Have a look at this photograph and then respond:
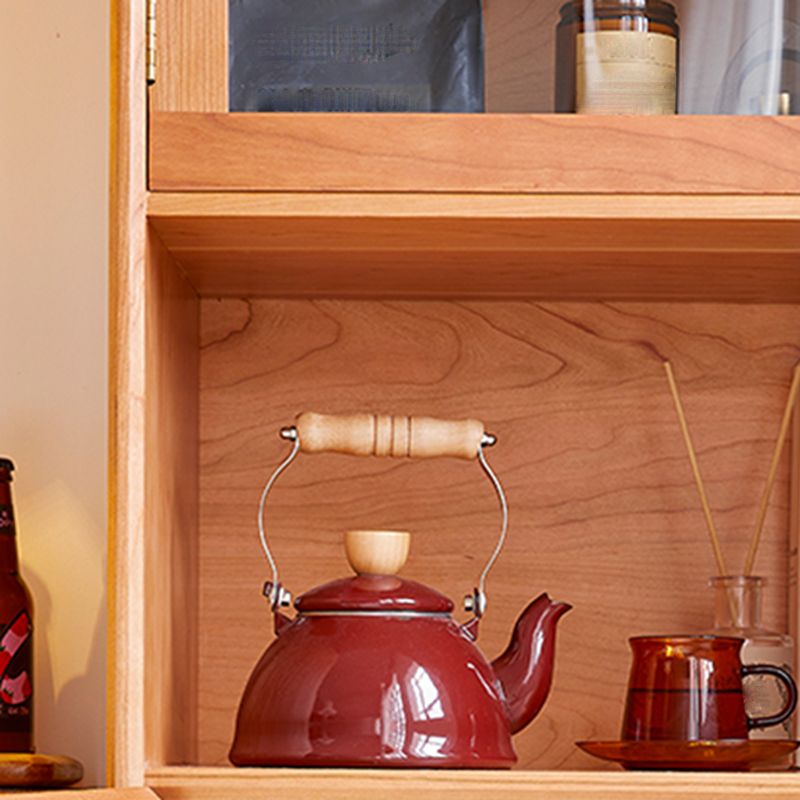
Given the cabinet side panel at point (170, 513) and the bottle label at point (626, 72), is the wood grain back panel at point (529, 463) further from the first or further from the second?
the bottle label at point (626, 72)

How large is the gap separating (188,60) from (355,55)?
0.38 feet

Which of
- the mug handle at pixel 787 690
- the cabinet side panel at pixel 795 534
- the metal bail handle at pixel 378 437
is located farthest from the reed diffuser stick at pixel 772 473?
the metal bail handle at pixel 378 437

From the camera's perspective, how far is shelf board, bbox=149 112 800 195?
0.99m

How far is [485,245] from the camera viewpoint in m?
1.09

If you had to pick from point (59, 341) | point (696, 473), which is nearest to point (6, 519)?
point (59, 341)

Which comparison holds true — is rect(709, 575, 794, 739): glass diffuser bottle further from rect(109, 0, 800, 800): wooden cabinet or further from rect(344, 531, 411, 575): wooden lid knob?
rect(344, 531, 411, 575): wooden lid knob

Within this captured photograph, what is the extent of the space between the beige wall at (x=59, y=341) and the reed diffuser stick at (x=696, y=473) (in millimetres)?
511

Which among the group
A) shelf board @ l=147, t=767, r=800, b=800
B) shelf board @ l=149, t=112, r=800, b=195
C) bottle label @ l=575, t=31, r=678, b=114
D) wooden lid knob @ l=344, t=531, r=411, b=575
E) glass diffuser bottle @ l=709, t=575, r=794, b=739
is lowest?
shelf board @ l=147, t=767, r=800, b=800

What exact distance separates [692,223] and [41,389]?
0.64 metres

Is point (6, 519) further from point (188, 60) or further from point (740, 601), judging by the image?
point (740, 601)

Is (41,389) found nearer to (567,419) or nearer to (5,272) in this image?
(5,272)

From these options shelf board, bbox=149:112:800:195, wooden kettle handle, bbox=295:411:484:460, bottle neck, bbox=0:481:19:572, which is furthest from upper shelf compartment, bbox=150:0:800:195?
bottle neck, bbox=0:481:19:572

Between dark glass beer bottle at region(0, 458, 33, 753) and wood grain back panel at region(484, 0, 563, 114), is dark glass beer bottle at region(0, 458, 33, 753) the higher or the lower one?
the lower one

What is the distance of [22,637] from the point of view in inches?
46.1
